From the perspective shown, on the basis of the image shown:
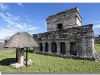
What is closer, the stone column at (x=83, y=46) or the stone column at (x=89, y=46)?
the stone column at (x=89, y=46)

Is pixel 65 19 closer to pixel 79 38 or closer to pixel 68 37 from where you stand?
pixel 68 37

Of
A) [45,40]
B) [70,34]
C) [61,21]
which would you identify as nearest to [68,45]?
[70,34]

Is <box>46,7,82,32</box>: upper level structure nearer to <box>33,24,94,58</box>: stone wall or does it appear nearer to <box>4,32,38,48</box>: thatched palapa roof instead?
<box>33,24,94,58</box>: stone wall

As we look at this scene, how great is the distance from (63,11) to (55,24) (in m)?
2.43

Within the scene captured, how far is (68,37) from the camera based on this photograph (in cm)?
1166

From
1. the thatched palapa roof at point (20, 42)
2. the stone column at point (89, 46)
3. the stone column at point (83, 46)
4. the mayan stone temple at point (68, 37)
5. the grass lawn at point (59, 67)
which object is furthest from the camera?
the stone column at point (83, 46)

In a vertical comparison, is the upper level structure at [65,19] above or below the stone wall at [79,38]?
above

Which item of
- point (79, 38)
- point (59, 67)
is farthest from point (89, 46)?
point (59, 67)

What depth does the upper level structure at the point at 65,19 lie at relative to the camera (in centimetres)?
1413

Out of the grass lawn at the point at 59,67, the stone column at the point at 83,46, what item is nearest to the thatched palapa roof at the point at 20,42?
the grass lawn at the point at 59,67

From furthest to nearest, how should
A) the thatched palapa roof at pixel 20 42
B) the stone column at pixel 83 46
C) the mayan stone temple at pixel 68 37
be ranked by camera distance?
1. the stone column at pixel 83 46
2. the mayan stone temple at pixel 68 37
3. the thatched palapa roof at pixel 20 42

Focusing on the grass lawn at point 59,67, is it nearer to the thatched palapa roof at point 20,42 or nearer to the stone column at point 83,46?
the stone column at point 83,46

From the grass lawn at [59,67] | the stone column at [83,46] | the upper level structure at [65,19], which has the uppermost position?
the upper level structure at [65,19]

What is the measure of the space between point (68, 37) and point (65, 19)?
14.3ft
